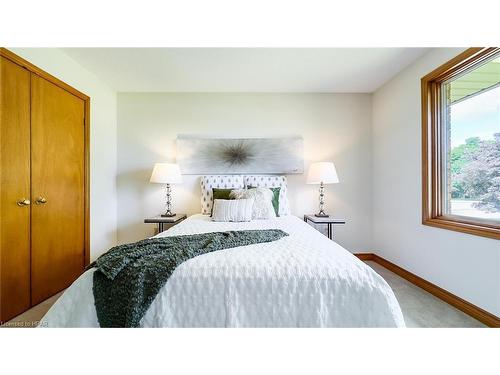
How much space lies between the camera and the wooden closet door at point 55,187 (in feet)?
6.67

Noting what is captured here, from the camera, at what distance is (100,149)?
2.92 meters

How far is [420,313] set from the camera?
1838 mm

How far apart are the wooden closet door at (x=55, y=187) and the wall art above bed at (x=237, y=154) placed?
1.23 meters

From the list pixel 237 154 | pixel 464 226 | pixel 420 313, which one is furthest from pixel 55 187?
pixel 464 226

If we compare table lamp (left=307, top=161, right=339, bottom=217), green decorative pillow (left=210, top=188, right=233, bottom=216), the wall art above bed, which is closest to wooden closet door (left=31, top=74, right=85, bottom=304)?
the wall art above bed

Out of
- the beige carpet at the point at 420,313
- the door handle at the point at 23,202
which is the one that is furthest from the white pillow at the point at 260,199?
the door handle at the point at 23,202

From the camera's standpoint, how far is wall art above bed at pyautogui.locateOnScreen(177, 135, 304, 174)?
127 inches

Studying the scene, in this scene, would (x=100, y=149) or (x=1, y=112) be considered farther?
(x=100, y=149)

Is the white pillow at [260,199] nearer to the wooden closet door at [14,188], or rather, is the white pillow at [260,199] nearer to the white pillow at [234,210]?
the white pillow at [234,210]

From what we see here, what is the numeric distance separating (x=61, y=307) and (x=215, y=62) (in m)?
2.48
